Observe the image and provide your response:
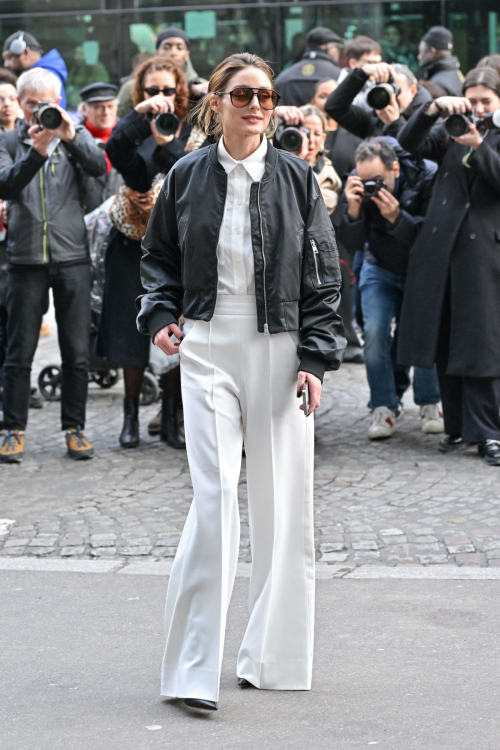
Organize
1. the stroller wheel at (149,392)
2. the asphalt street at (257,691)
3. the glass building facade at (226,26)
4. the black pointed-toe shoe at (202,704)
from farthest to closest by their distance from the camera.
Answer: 1. the glass building facade at (226,26)
2. the stroller wheel at (149,392)
3. the black pointed-toe shoe at (202,704)
4. the asphalt street at (257,691)

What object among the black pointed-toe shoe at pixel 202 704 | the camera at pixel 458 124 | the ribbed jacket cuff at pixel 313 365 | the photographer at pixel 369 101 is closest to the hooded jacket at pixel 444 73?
the photographer at pixel 369 101

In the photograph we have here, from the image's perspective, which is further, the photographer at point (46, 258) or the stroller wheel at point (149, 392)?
the stroller wheel at point (149, 392)

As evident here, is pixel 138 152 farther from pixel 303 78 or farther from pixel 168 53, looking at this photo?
pixel 303 78

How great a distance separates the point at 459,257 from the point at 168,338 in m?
3.65

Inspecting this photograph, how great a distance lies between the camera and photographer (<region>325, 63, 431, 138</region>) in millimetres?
7867

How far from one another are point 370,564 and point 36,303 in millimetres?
2962

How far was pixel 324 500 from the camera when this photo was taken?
6.68 metres

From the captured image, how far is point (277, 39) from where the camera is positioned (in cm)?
1711

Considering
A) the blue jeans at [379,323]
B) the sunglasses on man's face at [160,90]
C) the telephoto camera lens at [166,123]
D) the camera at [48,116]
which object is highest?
the sunglasses on man's face at [160,90]

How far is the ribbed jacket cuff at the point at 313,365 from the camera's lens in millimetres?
4047

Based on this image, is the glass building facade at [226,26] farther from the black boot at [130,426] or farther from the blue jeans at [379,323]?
the black boot at [130,426]

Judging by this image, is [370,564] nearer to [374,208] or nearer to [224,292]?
[224,292]

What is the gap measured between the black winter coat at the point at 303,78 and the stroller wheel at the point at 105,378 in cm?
280

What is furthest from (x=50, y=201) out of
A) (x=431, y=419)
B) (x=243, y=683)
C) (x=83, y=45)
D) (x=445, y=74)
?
(x=83, y=45)
